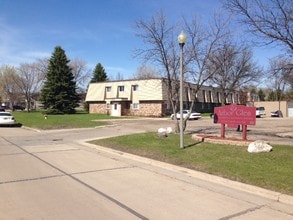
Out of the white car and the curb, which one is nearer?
the curb

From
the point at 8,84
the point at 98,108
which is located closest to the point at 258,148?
the point at 98,108

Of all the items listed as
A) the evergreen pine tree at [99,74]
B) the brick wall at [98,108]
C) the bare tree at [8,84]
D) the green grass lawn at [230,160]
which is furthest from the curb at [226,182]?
the bare tree at [8,84]

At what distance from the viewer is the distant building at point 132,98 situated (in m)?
50.0

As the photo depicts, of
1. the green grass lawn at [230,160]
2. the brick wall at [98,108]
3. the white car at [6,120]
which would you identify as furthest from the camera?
the brick wall at [98,108]

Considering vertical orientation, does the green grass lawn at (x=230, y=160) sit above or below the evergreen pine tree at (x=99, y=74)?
below

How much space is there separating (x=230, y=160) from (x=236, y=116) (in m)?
3.84

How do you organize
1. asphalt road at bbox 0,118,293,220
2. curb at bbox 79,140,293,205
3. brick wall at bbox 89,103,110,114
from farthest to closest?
brick wall at bbox 89,103,110,114
curb at bbox 79,140,293,205
asphalt road at bbox 0,118,293,220

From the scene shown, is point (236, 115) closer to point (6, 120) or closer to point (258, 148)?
point (258, 148)

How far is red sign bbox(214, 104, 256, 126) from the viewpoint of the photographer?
13.5 meters

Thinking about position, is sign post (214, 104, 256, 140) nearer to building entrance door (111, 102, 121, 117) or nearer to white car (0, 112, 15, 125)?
white car (0, 112, 15, 125)

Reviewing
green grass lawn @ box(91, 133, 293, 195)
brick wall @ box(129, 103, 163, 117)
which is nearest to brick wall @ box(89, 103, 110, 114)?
brick wall @ box(129, 103, 163, 117)

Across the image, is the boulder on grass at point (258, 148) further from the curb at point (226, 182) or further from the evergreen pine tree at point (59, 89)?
the evergreen pine tree at point (59, 89)

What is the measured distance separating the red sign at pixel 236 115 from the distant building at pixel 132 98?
101ft

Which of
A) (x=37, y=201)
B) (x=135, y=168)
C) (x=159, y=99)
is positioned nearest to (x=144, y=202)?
(x=37, y=201)
